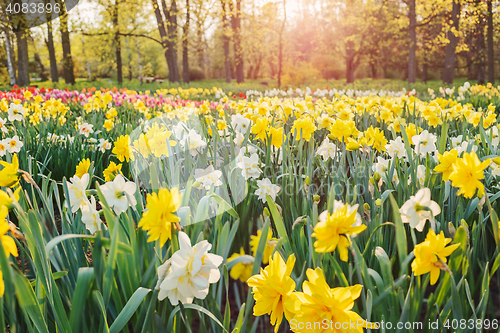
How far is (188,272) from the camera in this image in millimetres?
741

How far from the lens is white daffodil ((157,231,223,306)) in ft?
2.35

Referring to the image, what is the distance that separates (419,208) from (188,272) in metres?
0.58

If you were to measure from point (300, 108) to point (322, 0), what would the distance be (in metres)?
32.0

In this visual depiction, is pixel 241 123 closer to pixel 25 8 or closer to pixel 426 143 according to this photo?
pixel 426 143

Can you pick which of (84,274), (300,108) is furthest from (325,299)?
(300,108)

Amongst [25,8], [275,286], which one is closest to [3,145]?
[275,286]

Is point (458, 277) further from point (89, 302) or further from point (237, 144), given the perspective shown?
point (237, 144)

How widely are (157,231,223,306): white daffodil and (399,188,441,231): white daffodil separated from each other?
1.63 ft

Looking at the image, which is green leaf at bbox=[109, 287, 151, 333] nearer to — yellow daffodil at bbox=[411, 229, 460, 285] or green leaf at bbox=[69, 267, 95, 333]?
green leaf at bbox=[69, 267, 95, 333]

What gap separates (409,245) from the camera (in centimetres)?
130

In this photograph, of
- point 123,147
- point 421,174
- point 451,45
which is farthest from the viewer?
point 451,45

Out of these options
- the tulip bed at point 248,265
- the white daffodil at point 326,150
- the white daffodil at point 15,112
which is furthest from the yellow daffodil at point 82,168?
the white daffodil at point 15,112

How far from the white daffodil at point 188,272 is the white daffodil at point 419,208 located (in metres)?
0.50

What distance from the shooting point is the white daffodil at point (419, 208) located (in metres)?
0.86
